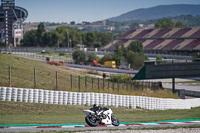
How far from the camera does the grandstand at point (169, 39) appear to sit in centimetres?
13755

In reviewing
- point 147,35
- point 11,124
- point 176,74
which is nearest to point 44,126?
point 11,124

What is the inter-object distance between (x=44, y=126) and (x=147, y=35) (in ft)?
497

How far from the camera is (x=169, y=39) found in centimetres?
15288

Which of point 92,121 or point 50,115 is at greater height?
point 92,121

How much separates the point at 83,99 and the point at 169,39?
12406 cm

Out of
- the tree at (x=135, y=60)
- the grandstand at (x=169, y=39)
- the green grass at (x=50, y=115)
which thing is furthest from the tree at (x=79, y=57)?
the green grass at (x=50, y=115)

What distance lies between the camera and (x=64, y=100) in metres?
31.2

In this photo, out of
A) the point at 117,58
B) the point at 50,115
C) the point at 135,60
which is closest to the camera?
the point at 50,115

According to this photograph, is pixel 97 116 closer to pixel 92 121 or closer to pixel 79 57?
pixel 92 121

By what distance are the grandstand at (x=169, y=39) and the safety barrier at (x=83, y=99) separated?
95203mm

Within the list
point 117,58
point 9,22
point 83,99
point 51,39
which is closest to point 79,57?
point 117,58

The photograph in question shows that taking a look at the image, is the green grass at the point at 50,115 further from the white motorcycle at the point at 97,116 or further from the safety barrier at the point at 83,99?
the white motorcycle at the point at 97,116

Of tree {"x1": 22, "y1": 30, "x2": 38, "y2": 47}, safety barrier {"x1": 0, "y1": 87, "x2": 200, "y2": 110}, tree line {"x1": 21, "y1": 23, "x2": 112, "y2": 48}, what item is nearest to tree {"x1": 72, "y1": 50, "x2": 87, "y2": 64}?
safety barrier {"x1": 0, "y1": 87, "x2": 200, "y2": 110}

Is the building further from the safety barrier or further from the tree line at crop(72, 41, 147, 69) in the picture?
the safety barrier
